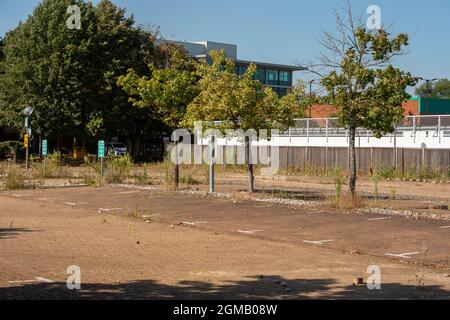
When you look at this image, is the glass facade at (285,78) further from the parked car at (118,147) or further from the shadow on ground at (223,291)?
the shadow on ground at (223,291)

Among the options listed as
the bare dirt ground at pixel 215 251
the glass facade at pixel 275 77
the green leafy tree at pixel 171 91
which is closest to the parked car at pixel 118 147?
the green leafy tree at pixel 171 91

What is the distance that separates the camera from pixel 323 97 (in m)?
19.1

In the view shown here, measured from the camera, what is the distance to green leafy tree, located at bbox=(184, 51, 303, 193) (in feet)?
72.8

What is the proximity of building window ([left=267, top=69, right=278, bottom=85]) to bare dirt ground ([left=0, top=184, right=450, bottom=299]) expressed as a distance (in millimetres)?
96743

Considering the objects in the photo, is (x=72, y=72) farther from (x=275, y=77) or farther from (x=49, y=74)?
(x=275, y=77)

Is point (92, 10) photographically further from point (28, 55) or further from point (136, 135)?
point (136, 135)

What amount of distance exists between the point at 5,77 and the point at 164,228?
43483 mm

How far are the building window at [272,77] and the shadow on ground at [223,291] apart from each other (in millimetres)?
107422

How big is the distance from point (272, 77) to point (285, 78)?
373 centimetres

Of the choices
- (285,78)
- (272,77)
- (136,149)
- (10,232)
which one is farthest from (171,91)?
(285,78)

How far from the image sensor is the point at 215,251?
12.0m

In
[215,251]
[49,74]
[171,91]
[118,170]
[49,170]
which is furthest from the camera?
[49,74]

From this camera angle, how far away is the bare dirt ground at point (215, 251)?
8.74 metres
